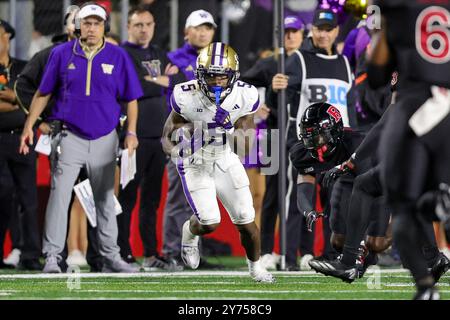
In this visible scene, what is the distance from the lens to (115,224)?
9.25m

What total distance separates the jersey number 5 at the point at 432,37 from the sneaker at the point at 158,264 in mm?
4420

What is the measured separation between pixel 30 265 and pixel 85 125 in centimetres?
149

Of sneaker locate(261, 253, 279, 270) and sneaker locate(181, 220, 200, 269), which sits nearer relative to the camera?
sneaker locate(181, 220, 200, 269)

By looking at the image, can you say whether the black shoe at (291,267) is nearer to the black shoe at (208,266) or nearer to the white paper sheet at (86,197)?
the black shoe at (208,266)

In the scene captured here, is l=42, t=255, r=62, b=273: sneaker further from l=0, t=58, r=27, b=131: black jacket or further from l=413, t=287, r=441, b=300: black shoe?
l=413, t=287, r=441, b=300: black shoe

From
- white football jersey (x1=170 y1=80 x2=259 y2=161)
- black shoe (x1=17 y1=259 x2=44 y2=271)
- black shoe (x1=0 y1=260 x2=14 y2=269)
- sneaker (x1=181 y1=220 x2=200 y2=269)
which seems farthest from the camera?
black shoe (x1=0 y1=260 x2=14 y2=269)

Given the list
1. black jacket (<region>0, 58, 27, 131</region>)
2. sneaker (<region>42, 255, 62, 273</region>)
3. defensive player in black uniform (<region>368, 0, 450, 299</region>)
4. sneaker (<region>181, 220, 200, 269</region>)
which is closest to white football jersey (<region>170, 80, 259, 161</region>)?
sneaker (<region>181, 220, 200, 269</region>)

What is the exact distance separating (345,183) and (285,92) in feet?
5.94

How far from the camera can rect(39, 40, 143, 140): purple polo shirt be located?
923 cm

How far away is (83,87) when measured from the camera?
9.25 m

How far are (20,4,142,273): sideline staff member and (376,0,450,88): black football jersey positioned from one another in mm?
3800

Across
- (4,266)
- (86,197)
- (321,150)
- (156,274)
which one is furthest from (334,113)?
(4,266)
